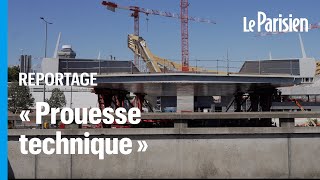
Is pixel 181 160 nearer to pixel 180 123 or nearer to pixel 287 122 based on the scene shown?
pixel 180 123

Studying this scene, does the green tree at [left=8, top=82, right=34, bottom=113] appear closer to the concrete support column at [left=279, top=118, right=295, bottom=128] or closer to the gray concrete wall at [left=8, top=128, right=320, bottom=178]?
the gray concrete wall at [left=8, top=128, right=320, bottom=178]

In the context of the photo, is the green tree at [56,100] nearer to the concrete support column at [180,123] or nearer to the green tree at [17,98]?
the green tree at [17,98]

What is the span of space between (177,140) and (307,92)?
10256cm

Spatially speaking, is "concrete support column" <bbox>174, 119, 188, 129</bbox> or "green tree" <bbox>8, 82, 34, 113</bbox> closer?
"concrete support column" <bbox>174, 119, 188, 129</bbox>

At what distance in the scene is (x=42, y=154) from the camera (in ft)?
40.1

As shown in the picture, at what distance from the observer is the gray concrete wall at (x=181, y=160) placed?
12188 millimetres

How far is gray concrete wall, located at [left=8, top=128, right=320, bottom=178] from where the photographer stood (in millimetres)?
12188

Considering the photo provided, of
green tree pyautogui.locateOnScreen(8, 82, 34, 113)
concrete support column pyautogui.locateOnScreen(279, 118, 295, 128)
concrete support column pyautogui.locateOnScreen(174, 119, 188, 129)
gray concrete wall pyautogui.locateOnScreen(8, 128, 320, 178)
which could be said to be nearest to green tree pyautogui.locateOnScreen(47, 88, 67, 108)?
A: green tree pyautogui.locateOnScreen(8, 82, 34, 113)

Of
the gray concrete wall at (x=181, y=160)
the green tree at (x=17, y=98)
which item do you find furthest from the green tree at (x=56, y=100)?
the gray concrete wall at (x=181, y=160)

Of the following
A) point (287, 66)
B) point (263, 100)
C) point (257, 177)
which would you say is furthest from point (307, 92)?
point (257, 177)

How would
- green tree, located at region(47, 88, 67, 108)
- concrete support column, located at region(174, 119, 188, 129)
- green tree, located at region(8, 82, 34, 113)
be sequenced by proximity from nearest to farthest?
concrete support column, located at region(174, 119, 188, 129) → green tree, located at region(8, 82, 34, 113) → green tree, located at region(47, 88, 67, 108)

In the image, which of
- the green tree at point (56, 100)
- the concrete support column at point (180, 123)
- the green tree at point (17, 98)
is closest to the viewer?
the concrete support column at point (180, 123)

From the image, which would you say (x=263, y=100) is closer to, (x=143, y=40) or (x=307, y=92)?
(x=307, y=92)

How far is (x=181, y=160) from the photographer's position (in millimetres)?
12234
